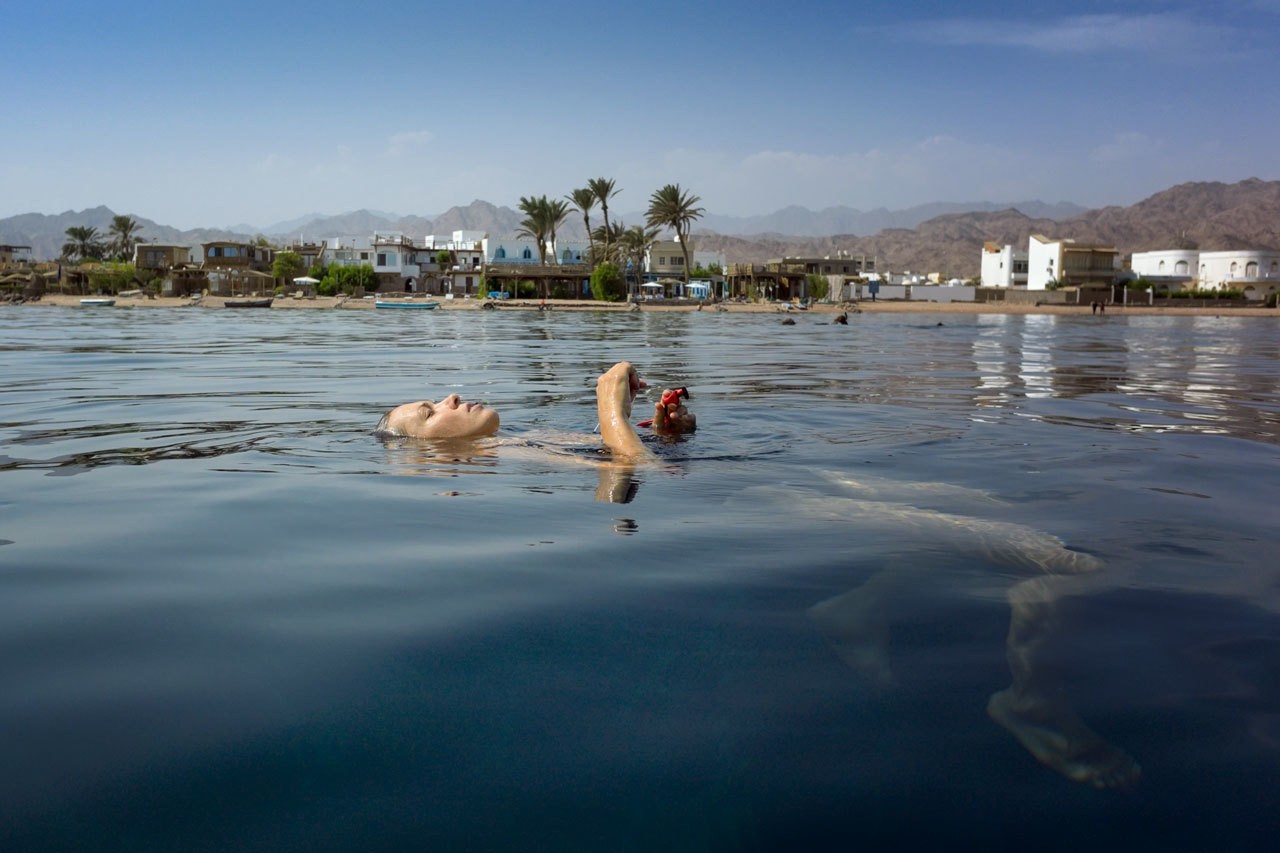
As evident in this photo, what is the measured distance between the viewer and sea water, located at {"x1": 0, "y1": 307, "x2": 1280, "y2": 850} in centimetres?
214

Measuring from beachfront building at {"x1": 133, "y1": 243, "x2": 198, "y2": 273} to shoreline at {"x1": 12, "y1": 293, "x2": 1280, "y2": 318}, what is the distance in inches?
541

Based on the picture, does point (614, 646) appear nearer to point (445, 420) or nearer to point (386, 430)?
point (445, 420)

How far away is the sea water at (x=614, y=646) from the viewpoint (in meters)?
2.14

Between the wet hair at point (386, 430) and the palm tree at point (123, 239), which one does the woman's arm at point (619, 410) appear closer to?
the wet hair at point (386, 430)

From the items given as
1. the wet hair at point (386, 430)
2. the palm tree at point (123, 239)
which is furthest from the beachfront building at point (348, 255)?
the wet hair at point (386, 430)

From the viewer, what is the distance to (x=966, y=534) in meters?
4.65

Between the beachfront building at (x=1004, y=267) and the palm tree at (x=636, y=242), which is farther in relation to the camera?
the beachfront building at (x=1004, y=267)

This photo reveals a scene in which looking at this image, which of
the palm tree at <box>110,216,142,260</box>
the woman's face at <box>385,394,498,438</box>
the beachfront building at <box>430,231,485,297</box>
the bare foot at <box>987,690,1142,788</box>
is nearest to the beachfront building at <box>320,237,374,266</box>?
the beachfront building at <box>430,231,485,297</box>

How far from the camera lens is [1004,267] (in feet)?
348

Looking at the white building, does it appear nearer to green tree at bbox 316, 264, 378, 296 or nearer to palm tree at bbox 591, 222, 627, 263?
palm tree at bbox 591, 222, 627, 263

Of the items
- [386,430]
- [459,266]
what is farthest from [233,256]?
[386,430]

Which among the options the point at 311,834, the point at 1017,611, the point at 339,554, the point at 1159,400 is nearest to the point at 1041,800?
the point at 1017,611

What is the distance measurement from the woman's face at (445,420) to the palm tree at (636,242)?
86.0 m

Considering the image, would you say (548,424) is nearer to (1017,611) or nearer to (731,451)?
(731,451)
